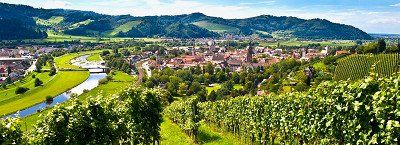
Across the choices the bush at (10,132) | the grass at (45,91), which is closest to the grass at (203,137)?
the bush at (10,132)

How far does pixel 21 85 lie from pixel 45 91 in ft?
59.3

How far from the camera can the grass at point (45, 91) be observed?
12640 centimetres

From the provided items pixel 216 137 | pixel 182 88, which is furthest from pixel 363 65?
pixel 216 137

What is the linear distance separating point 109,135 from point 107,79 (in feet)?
517

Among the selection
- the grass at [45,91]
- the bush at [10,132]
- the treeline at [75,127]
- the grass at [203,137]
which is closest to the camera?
the bush at [10,132]

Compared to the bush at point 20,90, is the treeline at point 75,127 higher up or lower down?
higher up

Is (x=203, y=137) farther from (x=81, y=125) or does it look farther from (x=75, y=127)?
(x=75, y=127)

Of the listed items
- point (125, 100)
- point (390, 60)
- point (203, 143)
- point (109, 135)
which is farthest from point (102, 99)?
point (390, 60)

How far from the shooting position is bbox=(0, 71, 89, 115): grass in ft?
415

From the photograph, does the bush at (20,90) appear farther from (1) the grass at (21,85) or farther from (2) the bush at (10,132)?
(2) the bush at (10,132)

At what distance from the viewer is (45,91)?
496ft

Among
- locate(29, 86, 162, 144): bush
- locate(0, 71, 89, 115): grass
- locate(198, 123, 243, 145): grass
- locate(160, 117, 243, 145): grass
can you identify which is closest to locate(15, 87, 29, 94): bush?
locate(0, 71, 89, 115): grass

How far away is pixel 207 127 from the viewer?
74438 mm

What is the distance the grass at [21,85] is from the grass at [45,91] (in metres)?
2.96
